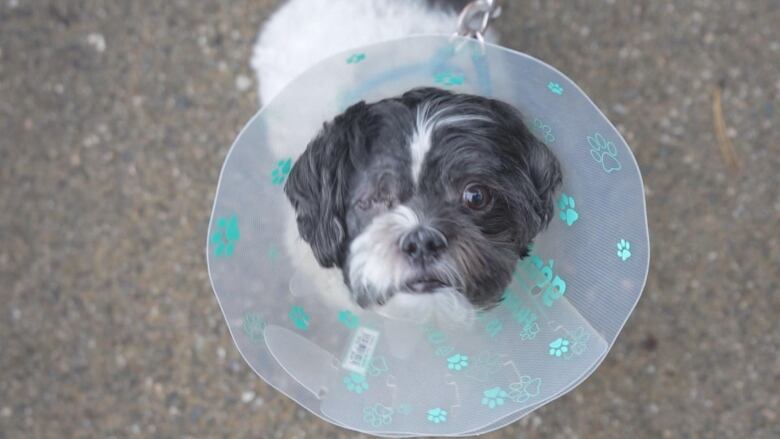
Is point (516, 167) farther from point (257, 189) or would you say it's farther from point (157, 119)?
point (157, 119)

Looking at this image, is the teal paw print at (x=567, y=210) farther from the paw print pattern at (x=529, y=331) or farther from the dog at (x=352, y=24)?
the dog at (x=352, y=24)

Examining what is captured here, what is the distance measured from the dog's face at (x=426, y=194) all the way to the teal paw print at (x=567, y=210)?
0.26ft

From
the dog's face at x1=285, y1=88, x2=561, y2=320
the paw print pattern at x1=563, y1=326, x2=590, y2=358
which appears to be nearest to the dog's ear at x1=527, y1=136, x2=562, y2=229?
the dog's face at x1=285, y1=88, x2=561, y2=320

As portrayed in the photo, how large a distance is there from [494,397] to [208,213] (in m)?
1.46

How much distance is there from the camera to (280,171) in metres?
2.12

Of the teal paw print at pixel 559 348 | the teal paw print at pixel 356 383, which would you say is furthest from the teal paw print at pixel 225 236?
the teal paw print at pixel 559 348

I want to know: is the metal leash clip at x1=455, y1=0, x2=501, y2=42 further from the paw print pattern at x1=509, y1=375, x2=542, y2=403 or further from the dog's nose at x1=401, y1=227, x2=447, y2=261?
the paw print pattern at x1=509, y1=375, x2=542, y2=403

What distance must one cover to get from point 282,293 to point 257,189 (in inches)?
12.2

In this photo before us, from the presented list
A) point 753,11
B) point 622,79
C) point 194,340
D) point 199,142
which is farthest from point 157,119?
point 753,11

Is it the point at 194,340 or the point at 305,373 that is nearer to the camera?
the point at 305,373

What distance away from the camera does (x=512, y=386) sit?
2.03 m

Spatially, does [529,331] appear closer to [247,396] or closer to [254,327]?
[254,327]

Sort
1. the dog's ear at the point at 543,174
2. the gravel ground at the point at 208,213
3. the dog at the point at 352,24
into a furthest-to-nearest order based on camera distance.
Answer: the gravel ground at the point at 208,213, the dog at the point at 352,24, the dog's ear at the point at 543,174

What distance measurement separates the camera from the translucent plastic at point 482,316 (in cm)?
198
